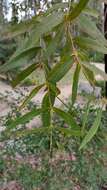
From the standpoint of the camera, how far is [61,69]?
0.65 m

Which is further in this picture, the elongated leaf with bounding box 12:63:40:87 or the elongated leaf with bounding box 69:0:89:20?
the elongated leaf with bounding box 12:63:40:87

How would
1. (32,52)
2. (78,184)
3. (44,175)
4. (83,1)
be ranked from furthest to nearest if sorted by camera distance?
1. (78,184)
2. (44,175)
3. (32,52)
4. (83,1)

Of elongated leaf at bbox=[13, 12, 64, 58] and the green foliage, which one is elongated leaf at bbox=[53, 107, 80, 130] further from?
elongated leaf at bbox=[13, 12, 64, 58]

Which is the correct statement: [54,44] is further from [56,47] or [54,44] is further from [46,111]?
[46,111]

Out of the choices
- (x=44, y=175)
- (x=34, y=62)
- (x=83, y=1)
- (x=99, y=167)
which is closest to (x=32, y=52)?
(x=34, y=62)

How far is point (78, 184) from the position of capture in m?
2.64

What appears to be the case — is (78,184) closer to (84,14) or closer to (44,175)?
(44,175)

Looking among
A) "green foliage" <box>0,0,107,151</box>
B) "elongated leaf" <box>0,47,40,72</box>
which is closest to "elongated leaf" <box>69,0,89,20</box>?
"green foliage" <box>0,0,107,151</box>

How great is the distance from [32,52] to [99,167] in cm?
202

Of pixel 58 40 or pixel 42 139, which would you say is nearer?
pixel 58 40

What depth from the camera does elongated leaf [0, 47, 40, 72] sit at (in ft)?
2.21

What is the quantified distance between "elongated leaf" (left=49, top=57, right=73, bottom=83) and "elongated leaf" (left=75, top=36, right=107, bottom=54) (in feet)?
0.14

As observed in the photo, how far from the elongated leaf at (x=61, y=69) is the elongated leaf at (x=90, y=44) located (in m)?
0.04

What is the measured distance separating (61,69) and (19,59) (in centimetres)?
8
